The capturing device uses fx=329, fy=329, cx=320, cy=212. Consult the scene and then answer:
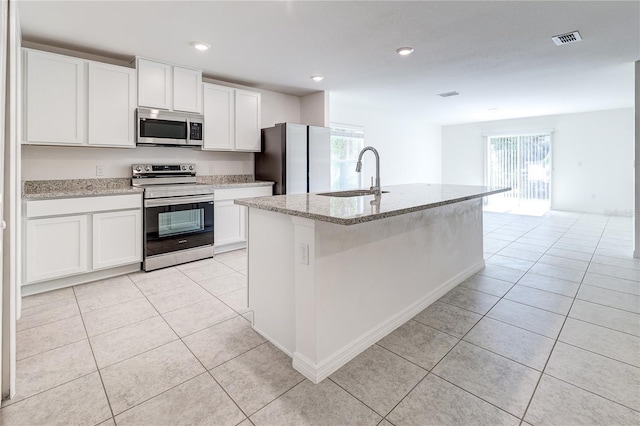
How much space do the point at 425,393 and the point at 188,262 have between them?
10.3 feet

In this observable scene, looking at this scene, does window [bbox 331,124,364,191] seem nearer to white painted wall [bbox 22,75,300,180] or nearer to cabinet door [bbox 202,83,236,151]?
white painted wall [bbox 22,75,300,180]

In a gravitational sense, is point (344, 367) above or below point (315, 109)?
below

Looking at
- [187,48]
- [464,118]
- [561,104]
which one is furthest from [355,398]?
[464,118]

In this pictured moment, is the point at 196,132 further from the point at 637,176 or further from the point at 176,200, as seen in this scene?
the point at 637,176

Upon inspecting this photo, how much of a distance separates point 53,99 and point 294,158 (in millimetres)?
2718

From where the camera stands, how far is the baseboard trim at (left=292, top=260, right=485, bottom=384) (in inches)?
70.6

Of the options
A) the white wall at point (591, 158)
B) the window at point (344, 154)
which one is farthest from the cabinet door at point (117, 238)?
the white wall at point (591, 158)

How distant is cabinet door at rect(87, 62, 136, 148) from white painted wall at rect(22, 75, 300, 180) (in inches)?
13.3

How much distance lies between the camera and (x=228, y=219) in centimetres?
439

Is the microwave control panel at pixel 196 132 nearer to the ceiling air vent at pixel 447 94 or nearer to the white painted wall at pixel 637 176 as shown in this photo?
the ceiling air vent at pixel 447 94

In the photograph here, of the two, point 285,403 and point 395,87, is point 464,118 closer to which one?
point 395,87

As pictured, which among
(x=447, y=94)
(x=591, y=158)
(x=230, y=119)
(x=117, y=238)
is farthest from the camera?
(x=591, y=158)

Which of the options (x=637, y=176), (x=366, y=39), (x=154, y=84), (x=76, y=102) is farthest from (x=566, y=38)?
(x=76, y=102)

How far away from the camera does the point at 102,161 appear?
12.4ft
